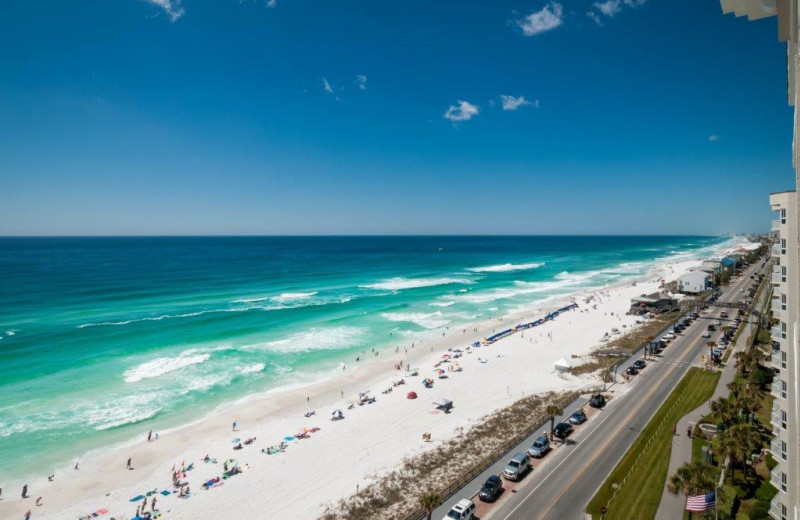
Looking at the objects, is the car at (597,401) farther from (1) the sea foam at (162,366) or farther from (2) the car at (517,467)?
(1) the sea foam at (162,366)

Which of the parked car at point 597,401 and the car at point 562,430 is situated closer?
the car at point 562,430

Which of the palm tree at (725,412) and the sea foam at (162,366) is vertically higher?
the palm tree at (725,412)

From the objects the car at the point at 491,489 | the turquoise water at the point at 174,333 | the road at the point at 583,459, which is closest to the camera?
the road at the point at 583,459

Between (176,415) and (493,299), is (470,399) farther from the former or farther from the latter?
(493,299)

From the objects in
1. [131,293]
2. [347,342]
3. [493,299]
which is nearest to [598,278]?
[493,299]

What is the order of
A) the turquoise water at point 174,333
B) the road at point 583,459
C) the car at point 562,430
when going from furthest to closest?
the turquoise water at point 174,333, the car at point 562,430, the road at point 583,459

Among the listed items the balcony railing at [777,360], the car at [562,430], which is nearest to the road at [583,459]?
the car at [562,430]

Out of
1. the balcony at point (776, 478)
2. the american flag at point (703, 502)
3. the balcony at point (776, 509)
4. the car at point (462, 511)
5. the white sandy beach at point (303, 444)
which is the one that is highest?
the balcony at point (776, 478)

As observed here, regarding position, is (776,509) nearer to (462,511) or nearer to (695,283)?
(462,511)
